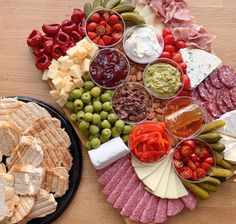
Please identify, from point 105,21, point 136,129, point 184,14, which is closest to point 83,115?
point 136,129

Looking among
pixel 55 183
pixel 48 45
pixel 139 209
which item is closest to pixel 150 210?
pixel 139 209

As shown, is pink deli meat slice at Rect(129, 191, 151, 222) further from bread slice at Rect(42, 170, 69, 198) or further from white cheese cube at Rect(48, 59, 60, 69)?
white cheese cube at Rect(48, 59, 60, 69)

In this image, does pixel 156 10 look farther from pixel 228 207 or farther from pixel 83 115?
pixel 228 207

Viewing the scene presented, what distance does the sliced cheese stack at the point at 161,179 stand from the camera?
267 centimetres

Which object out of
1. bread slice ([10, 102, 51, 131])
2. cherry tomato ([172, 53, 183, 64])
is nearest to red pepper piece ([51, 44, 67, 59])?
bread slice ([10, 102, 51, 131])

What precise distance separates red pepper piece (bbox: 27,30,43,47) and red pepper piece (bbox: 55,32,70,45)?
8 cm

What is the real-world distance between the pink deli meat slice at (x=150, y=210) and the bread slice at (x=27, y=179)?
49 cm

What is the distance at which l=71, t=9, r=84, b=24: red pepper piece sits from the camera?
109 inches

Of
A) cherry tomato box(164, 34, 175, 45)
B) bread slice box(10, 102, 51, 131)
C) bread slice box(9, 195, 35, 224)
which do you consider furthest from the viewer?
cherry tomato box(164, 34, 175, 45)

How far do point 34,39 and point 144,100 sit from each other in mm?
596

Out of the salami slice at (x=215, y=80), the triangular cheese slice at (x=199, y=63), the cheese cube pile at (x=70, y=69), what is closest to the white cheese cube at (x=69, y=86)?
the cheese cube pile at (x=70, y=69)

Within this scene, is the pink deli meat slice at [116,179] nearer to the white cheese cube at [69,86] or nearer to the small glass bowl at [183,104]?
the small glass bowl at [183,104]

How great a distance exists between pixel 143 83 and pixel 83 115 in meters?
0.33

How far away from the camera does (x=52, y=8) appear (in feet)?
9.42
